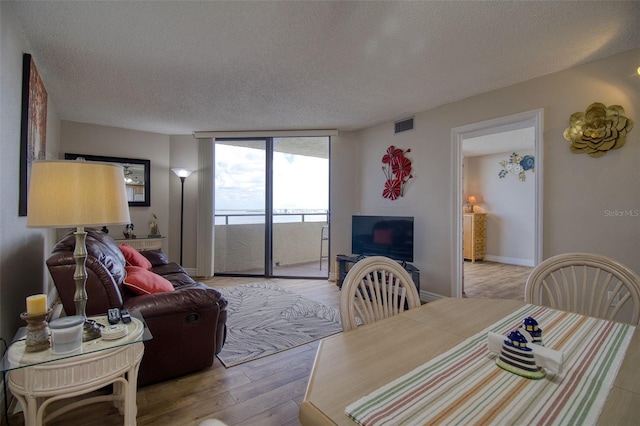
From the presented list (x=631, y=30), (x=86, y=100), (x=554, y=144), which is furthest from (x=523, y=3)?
(x=86, y=100)

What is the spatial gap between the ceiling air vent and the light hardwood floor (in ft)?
10.0

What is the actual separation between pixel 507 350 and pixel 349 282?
546 millimetres

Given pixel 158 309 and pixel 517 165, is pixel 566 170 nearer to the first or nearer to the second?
pixel 158 309

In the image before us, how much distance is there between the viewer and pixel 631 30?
205 cm

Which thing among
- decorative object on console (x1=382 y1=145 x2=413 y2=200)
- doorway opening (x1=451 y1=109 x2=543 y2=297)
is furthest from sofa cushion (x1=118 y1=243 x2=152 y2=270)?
doorway opening (x1=451 y1=109 x2=543 y2=297)

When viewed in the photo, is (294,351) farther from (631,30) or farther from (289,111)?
(631,30)

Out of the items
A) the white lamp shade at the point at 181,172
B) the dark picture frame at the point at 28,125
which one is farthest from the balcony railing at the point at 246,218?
the dark picture frame at the point at 28,125

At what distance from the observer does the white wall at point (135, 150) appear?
4.38 m

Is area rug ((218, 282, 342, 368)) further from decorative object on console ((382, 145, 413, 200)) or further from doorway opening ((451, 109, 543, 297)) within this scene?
decorative object on console ((382, 145, 413, 200))

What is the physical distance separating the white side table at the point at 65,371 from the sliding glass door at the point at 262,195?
12.0ft

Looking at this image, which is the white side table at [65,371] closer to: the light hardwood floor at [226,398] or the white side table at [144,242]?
the light hardwood floor at [226,398]

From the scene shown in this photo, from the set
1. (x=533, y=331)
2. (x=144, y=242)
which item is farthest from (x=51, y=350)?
(x=144, y=242)

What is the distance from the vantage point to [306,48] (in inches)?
90.9

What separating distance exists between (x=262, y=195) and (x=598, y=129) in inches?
167
